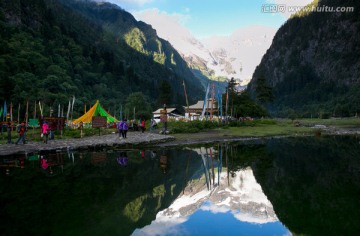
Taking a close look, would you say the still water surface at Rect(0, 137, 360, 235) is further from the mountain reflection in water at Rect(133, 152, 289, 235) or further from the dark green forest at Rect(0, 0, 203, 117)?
the dark green forest at Rect(0, 0, 203, 117)

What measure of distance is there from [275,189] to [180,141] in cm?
2232

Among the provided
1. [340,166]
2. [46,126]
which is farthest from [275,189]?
[46,126]

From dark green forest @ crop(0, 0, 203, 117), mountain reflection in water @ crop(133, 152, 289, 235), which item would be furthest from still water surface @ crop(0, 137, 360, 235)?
dark green forest @ crop(0, 0, 203, 117)

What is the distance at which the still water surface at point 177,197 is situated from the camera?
10836mm

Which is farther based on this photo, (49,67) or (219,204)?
(49,67)

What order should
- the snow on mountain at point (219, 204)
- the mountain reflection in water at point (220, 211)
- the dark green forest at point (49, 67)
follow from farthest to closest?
the dark green forest at point (49, 67) < the snow on mountain at point (219, 204) < the mountain reflection in water at point (220, 211)

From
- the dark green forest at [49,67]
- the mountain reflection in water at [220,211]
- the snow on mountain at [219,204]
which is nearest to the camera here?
the mountain reflection in water at [220,211]

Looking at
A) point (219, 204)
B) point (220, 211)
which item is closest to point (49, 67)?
point (219, 204)

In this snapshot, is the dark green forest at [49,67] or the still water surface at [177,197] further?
the dark green forest at [49,67]

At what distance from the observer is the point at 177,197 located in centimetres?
1468

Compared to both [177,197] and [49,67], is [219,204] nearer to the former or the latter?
[177,197]

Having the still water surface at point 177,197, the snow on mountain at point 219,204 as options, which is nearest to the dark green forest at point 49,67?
the still water surface at point 177,197

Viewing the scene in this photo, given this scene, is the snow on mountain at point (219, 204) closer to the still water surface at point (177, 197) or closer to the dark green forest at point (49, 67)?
the still water surface at point (177, 197)

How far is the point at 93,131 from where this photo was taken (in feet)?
141
